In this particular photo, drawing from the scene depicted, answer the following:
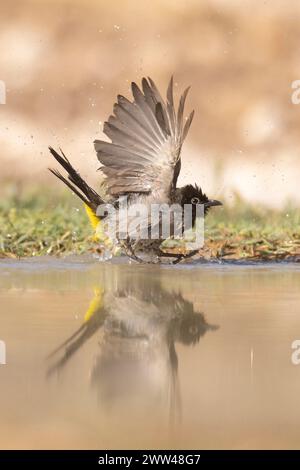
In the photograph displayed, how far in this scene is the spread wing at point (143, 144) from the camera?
6.34 m

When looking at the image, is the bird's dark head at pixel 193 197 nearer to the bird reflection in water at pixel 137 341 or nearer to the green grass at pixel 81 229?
the green grass at pixel 81 229

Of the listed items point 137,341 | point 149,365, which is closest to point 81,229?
point 137,341

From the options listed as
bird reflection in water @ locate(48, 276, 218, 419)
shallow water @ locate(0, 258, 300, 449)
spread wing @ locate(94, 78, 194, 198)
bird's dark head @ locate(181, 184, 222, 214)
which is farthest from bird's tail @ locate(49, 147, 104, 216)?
bird reflection in water @ locate(48, 276, 218, 419)

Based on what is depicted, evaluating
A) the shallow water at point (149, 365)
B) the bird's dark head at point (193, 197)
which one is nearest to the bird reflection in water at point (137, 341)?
the shallow water at point (149, 365)

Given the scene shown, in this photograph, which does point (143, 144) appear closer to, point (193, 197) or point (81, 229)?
point (193, 197)

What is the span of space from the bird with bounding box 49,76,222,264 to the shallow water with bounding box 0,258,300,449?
1.03m

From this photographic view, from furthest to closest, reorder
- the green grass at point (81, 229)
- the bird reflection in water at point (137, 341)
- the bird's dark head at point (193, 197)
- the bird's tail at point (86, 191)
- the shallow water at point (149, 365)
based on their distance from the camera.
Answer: the green grass at point (81, 229), the bird's tail at point (86, 191), the bird's dark head at point (193, 197), the bird reflection in water at point (137, 341), the shallow water at point (149, 365)

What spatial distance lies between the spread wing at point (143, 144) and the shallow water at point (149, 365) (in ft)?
3.51

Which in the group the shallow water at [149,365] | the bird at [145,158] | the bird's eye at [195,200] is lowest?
the shallow water at [149,365]

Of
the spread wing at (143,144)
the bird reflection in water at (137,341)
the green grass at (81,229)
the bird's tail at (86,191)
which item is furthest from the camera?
the green grass at (81,229)

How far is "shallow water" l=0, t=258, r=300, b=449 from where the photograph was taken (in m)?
2.42

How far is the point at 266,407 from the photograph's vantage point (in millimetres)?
2660

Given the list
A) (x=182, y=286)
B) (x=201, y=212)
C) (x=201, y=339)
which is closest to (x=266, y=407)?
(x=201, y=339)

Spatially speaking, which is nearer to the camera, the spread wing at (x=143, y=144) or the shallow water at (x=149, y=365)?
the shallow water at (x=149, y=365)
